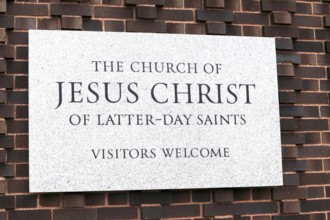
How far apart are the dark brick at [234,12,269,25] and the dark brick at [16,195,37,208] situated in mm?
1851

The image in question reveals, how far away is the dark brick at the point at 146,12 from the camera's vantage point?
4766 millimetres

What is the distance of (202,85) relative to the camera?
15.7 feet

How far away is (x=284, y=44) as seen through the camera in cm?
503

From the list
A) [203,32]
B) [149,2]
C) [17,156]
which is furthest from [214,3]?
[17,156]

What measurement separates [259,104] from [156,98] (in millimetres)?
732

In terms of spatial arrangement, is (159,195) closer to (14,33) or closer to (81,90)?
(81,90)

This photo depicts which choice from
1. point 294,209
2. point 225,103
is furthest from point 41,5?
point 294,209

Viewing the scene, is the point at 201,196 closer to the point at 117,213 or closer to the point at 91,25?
the point at 117,213

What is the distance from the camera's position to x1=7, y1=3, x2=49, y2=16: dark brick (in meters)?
4.59

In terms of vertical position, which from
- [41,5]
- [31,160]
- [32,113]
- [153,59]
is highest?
[41,5]

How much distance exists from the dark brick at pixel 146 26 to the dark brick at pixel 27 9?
1.81ft

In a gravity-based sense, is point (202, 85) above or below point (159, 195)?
above

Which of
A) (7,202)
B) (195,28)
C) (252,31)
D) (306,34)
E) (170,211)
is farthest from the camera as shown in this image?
(306,34)

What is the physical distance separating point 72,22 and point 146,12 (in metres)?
0.51
